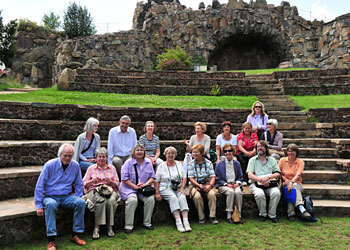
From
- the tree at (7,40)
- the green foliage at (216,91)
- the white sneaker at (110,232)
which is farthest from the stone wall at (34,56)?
the white sneaker at (110,232)

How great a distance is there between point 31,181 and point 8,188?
385mm

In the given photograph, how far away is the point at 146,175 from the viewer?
5.48m

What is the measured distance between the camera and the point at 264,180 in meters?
5.65

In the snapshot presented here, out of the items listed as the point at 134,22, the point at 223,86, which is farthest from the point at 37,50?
the point at 223,86

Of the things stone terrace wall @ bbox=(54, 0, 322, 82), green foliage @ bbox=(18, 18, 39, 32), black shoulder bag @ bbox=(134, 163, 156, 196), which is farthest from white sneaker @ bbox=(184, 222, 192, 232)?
green foliage @ bbox=(18, 18, 39, 32)

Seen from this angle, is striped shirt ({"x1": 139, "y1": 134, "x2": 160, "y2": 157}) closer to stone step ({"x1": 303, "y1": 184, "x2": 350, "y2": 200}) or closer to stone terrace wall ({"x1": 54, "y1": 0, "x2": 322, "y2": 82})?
stone step ({"x1": 303, "y1": 184, "x2": 350, "y2": 200})

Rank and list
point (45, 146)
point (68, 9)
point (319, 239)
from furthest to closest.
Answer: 1. point (68, 9)
2. point (45, 146)
3. point (319, 239)

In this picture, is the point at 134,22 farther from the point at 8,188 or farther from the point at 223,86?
the point at 8,188

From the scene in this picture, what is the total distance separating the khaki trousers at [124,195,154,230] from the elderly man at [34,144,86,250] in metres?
0.74

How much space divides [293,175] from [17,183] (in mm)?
5123

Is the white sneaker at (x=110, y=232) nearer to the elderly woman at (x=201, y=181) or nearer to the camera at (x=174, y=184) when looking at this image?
the camera at (x=174, y=184)

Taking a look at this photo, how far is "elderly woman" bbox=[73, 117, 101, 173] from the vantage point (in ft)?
18.8

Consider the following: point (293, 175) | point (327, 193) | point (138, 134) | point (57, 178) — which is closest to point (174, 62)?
point (138, 134)

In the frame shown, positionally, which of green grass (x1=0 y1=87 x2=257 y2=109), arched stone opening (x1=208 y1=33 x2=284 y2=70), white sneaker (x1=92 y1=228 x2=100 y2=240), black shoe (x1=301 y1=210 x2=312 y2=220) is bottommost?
white sneaker (x1=92 y1=228 x2=100 y2=240)
